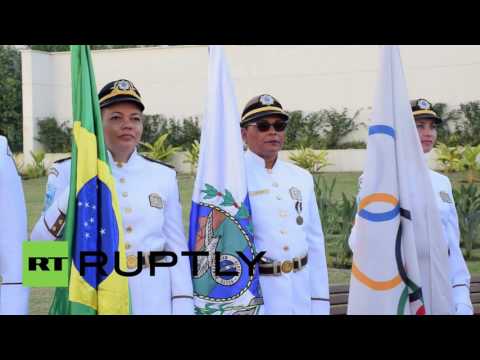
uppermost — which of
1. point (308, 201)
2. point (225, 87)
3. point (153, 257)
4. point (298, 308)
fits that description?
point (225, 87)

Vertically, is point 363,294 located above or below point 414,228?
below

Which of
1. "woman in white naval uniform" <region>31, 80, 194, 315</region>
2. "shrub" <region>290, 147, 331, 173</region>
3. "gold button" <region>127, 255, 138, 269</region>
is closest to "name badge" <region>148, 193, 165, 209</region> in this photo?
"woman in white naval uniform" <region>31, 80, 194, 315</region>

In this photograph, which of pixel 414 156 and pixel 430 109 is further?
pixel 430 109

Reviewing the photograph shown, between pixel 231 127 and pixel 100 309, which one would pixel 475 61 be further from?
pixel 100 309

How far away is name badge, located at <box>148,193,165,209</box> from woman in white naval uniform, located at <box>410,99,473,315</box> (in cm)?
131

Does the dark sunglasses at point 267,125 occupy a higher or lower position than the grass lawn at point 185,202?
higher

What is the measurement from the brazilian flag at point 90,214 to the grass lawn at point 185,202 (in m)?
0.11

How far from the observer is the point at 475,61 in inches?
156

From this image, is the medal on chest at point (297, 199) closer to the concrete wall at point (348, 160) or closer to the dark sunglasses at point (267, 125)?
the concrete wall at point (348, 160)

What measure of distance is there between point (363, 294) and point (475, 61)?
1271 mm

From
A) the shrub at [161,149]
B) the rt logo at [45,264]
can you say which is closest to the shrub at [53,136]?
the shrub at [161,149]

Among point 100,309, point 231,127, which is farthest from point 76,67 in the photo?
point 100,309

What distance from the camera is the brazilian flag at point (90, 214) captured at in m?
3.60

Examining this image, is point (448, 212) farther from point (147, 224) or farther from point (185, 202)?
point (147, 224)
